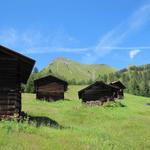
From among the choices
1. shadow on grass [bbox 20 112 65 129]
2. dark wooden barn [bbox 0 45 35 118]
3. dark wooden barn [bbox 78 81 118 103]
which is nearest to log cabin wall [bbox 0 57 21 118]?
dark wooden barn [bbox 0 45 35 118]

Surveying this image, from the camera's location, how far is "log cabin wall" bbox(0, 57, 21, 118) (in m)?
21.8

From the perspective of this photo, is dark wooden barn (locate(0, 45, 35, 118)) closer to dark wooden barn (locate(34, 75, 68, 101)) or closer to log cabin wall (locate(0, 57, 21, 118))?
log cabin wall (locate(0, 57, 21, 118))

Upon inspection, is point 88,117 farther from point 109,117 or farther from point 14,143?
point 14,143

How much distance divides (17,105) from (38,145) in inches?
321

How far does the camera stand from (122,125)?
30.7m

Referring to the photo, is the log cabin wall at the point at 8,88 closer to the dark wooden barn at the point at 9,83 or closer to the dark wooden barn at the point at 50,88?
the dark wooden barn at the point at 9,83

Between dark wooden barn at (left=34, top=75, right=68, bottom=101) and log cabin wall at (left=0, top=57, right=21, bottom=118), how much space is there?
1538 inches

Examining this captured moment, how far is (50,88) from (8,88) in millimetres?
40481

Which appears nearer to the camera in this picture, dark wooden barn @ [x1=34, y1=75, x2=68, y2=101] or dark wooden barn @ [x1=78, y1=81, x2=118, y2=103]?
dark wooden barn @ [x1=78, y1=81, x2=118, y2=103]

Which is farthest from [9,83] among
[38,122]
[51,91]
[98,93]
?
[51,91]

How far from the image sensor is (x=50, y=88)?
62.2m

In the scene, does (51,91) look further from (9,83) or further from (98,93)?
(9,83)

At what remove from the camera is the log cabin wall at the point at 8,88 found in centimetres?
2178

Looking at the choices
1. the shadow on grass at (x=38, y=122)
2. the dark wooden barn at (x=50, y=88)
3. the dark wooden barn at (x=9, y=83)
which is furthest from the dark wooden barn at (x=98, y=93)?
the dark wooden barn at (x=9, y=83)
